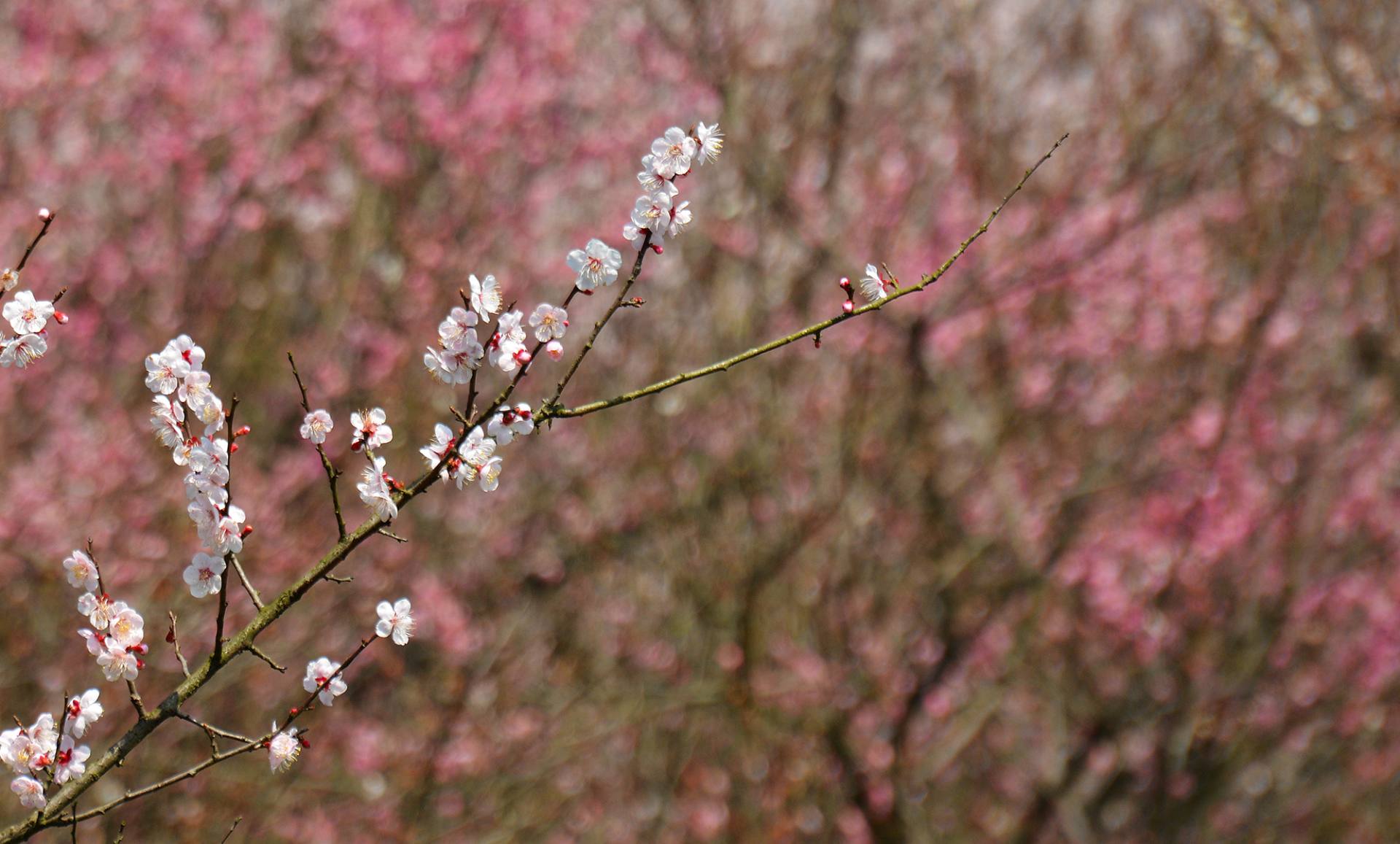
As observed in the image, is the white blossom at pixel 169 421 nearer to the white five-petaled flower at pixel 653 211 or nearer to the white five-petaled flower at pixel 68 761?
the white five-petaled flower at pixel 68 761

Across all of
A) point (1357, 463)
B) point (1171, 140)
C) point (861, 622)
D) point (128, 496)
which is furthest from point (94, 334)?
point (1357, 463)

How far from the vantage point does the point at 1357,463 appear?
25.6ft

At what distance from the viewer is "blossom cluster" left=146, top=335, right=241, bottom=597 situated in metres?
1.78

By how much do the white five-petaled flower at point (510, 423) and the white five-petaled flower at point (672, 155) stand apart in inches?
17.0

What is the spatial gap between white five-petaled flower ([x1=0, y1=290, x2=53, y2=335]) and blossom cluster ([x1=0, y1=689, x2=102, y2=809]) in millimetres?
562

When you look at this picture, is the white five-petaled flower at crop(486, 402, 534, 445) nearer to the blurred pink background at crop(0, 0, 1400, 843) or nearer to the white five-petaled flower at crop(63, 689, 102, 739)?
the white five-petaled flower at crop(63, 689, 102, 739)

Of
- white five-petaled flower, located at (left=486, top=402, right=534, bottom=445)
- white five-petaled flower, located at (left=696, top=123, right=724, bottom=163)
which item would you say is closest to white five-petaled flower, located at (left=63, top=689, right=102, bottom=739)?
white five-petaled flower, located at (left=486, top=402, right=534, bottom=445)

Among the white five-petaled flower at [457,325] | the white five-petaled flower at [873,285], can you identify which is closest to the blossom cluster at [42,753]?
the white five-petaled flower at [457,325]

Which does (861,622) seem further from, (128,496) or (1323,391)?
(128,496)

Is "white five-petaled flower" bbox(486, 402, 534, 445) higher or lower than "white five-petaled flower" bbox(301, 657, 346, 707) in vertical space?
higher

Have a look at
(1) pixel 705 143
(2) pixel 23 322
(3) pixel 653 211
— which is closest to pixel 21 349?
(2) pixel 23 322

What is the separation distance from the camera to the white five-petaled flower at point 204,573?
1.91 meters

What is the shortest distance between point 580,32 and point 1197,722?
5.51 metres

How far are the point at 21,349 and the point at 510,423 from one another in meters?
0.75
